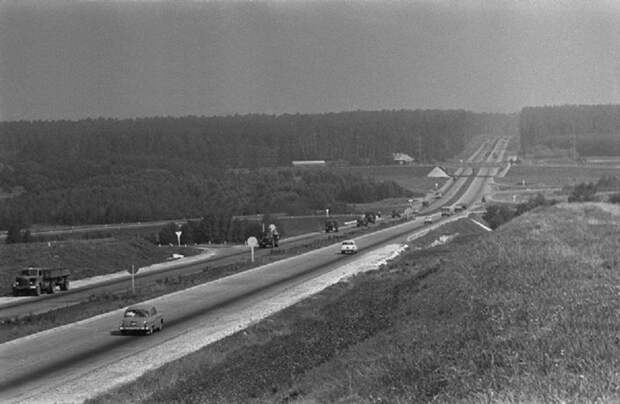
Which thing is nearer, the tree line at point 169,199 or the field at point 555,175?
the field at point 555,175

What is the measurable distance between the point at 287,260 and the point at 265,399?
59056mm

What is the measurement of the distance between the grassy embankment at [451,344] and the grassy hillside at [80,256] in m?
38.9

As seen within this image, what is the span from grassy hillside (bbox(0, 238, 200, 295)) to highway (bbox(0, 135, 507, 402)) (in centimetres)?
1757

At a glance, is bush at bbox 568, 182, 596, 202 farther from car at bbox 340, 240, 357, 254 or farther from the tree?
the tree

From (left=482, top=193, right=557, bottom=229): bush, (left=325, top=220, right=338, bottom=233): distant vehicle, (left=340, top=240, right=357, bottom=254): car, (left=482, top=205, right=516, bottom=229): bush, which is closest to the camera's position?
(left=340, top=240, right=357, bottom=254): car

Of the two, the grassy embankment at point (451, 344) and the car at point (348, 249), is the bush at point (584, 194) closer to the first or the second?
the car at point (348, 249)

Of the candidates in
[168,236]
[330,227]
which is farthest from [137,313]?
[330,227]

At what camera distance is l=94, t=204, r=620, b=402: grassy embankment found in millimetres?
15422

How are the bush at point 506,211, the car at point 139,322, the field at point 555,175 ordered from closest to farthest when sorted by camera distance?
the car at point 139,322
the bush at point 506,211
the field at point 555,175

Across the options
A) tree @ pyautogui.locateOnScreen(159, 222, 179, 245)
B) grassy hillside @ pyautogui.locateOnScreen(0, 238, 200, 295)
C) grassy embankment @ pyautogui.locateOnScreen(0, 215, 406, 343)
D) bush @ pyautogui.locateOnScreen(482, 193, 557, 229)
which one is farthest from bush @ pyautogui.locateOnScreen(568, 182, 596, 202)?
tree @ pyautogui.locateOnScreen(159, 222, 179, 245)

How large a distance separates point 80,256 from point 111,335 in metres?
45.5

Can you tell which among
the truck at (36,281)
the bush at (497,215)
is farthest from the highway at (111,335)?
the bush at (497,215)

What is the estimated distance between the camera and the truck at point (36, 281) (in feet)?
201

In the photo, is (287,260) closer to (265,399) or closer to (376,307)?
(376,307)
